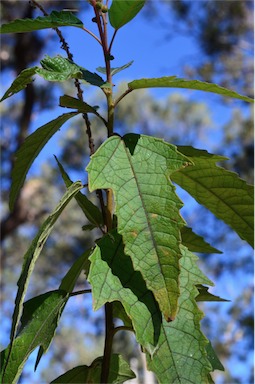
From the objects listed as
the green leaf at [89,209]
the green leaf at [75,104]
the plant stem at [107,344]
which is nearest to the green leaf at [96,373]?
the plant stem at [107,344]

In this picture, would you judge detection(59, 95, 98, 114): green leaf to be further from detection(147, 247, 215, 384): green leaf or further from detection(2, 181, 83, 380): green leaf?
detection(147, 247, 215, 384): green leaf

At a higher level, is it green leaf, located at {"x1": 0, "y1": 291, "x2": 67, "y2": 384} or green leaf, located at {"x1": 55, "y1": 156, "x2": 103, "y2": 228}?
green leaf, located at {"x1": 55, "y1": 156, "x2": 103, "y2": 228}

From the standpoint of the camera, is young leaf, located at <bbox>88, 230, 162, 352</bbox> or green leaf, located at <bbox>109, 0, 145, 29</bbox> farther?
green leaf, located at <bbox>109, 0, 145, 29</bbox>

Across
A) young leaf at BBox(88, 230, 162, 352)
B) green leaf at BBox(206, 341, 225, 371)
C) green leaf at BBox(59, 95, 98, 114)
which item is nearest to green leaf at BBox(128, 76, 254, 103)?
green leaf at BBox(59, 95, 98, 114)

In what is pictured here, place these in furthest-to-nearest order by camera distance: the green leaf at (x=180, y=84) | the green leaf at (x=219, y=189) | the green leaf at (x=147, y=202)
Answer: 1. the green leaf at (x=219, y=189)
2. the green leaf at (x=180, y=84)
3. the green leaf at (x=147, y=202)

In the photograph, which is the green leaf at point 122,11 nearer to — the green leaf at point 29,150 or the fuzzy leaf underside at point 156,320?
the green leaf at point 29,150

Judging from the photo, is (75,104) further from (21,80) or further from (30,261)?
(30,261)

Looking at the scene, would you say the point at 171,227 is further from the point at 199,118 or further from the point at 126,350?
the point at 199,118

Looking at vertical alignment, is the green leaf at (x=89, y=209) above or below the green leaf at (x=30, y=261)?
above
